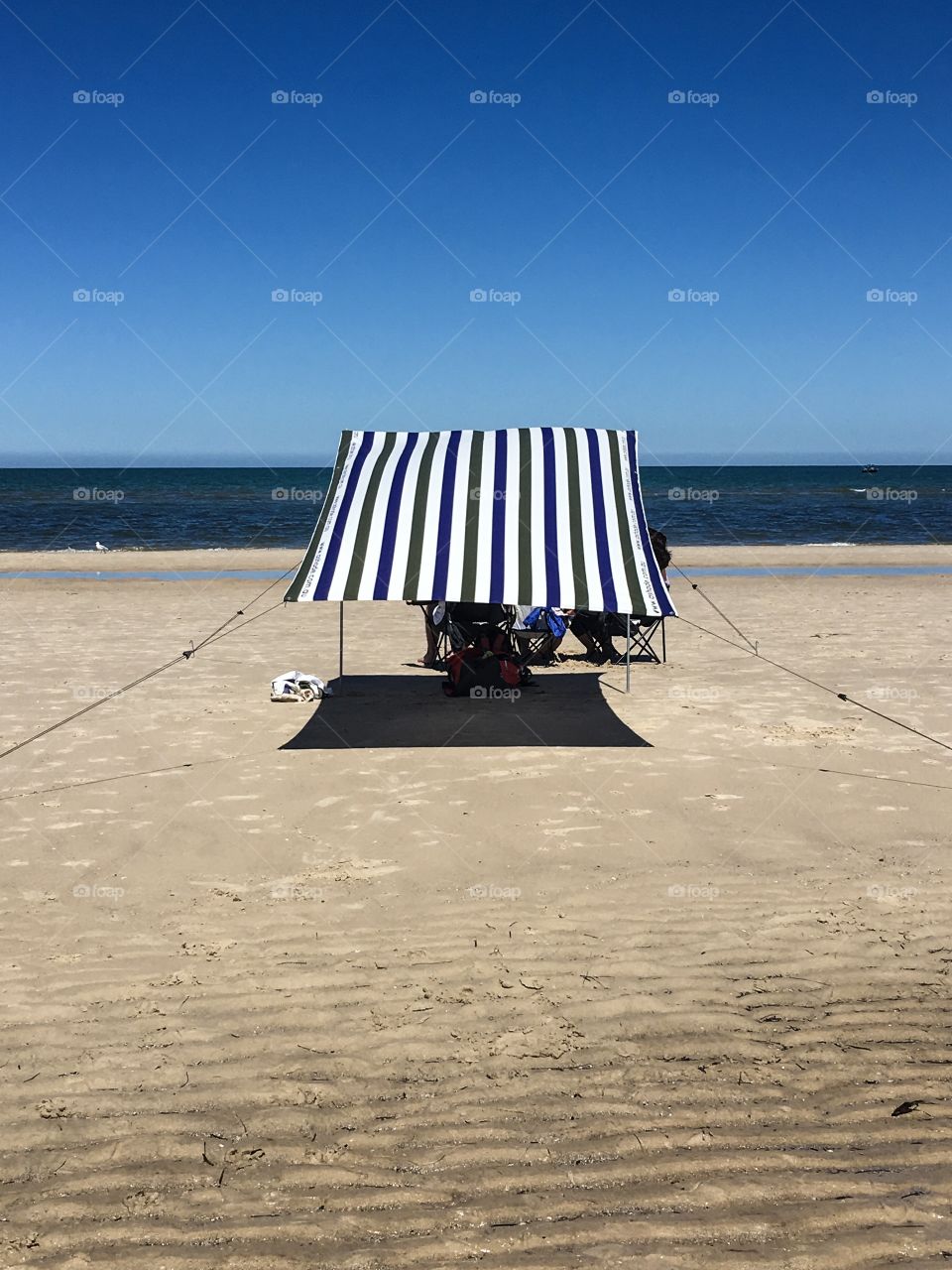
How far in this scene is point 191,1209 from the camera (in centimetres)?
304

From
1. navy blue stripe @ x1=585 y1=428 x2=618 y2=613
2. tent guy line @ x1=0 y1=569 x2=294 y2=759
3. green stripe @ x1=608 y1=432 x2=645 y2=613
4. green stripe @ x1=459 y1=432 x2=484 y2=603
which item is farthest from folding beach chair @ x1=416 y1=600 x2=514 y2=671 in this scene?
tent guy line @ x1=0 y1=569 x2=294 y2=759

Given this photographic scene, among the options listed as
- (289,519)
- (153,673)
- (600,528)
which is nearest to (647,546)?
(600,528)

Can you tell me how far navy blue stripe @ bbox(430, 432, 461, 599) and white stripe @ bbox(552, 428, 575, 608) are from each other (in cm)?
100

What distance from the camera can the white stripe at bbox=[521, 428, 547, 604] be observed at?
326 inches

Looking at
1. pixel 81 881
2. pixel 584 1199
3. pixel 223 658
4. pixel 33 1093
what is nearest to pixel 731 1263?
pixel 584 1199

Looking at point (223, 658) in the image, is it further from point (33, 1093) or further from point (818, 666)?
point (33, 1093)

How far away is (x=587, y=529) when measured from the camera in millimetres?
9008

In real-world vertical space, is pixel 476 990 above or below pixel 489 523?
below

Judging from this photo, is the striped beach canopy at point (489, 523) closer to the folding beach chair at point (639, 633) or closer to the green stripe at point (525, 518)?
the green stripe at point (525, 518)

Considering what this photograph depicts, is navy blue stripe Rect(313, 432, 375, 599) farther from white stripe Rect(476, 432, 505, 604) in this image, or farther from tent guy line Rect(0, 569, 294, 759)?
tent guy line Rect(0, 569, 294, 759)

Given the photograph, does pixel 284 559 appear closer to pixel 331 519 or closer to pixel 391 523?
pixel 331 519

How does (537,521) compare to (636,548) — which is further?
(537,521)

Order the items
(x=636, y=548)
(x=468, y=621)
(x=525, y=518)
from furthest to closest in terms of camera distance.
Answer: (x=468, y=621)
(x=525, y=518)
(x=636, y=548)

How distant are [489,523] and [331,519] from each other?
1.48 metres
